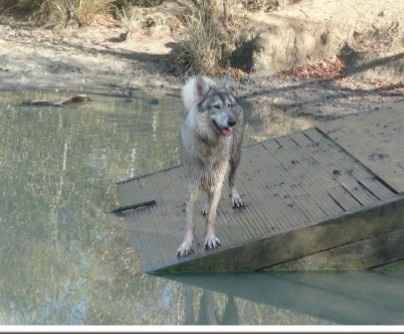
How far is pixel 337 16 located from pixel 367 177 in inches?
311

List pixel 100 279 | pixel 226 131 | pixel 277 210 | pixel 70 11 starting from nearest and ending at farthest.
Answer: pixel 226 131
pixel 100 279
pixel 277 210
pixel 70 11

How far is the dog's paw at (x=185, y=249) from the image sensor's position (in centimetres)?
637

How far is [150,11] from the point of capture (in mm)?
16281

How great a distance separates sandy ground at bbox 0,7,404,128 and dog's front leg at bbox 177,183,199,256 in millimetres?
5035

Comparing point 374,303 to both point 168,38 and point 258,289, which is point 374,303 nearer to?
point 258,289

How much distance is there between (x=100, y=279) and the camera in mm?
6309

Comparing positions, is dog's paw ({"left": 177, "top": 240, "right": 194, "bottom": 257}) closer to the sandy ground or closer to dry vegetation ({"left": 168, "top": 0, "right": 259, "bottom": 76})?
the sandy ground

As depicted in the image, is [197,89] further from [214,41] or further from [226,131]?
[214,41]

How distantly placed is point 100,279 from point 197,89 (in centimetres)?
159

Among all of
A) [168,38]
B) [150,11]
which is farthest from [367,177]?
[150,11]

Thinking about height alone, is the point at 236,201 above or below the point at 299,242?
below

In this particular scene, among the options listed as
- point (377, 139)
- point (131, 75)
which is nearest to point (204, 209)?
point (377, 139)

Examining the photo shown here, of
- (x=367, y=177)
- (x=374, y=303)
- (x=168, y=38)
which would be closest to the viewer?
(x=374, y=303)

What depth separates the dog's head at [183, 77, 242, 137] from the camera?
5988 millimetres
